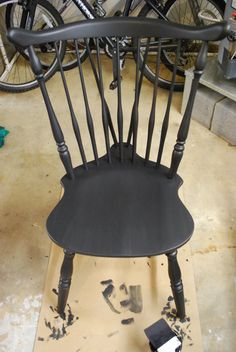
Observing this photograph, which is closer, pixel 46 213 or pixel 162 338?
pixel 162 338

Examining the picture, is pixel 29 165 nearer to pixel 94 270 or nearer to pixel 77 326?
pixel 94 270

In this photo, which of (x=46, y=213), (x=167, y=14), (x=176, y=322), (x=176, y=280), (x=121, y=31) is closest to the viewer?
(x=121, y=31)

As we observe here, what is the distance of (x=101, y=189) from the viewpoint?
3.64 ft

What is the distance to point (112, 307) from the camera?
1277 millimetres

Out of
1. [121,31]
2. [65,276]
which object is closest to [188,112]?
[121,31]

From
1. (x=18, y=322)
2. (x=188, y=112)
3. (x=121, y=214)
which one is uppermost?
(x=188, y=112)

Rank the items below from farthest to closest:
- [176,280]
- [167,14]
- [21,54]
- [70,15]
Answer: [70,15]
[21,54]
[167,14]
[176,280]

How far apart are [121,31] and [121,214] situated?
562 millimetres

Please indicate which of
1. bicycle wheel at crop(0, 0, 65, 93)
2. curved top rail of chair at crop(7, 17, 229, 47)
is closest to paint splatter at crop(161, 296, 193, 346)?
curved top rail of chair at crop(7, 17, 229, 47)

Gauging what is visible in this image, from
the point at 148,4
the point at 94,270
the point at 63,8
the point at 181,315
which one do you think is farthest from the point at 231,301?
the point at 63,8

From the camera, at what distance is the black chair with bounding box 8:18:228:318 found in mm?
937

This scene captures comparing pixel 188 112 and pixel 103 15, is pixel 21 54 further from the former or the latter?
pixel 188 112

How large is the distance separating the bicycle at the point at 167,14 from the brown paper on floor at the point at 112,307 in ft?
3.81

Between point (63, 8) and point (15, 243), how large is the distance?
172cm
